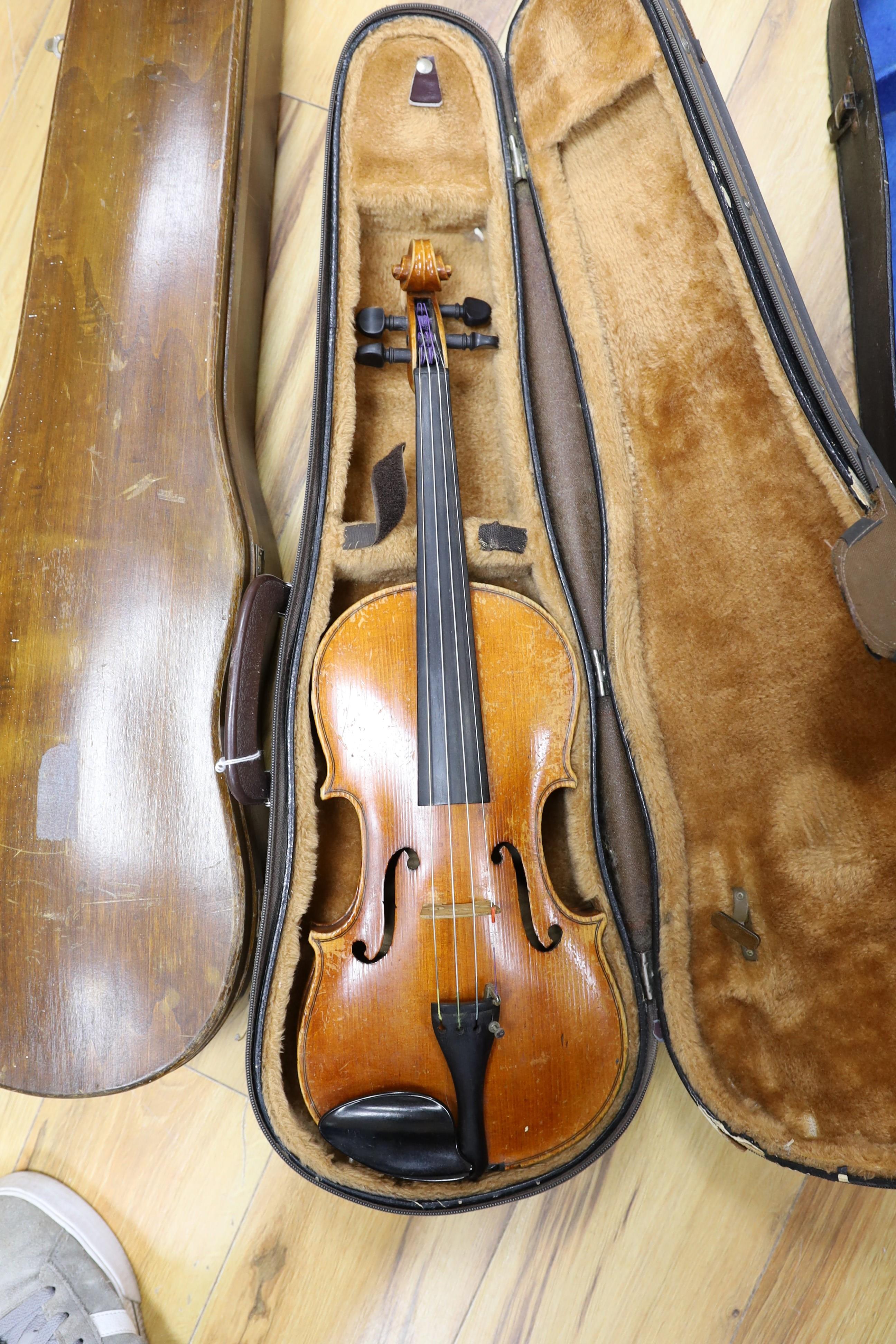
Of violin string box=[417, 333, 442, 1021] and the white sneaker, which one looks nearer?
violin string box=[417, 333, 442, 1021]

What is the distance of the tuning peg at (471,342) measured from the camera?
1.08 m

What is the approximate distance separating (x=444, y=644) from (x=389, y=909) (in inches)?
14.2

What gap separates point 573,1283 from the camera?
1.25m

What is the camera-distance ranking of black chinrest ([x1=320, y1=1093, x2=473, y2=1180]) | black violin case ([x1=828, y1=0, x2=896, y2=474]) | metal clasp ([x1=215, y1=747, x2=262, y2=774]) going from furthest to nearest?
1. black violin case ([x1=828, y1=0, x2=896, y2=474])
2. metal clasp ([x1=215, y1=747, x2=262, y2=774])
3. black chinrest ([x1=320, y1=1093, x2=473, y2=1180])

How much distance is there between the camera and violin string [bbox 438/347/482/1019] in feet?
3.09

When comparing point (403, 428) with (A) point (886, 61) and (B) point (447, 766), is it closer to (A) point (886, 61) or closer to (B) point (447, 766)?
(B) point (447, 766)

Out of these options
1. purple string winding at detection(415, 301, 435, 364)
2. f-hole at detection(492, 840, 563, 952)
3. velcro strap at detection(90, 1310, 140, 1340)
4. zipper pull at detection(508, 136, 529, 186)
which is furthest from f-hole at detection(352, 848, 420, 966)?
zipper pull at detection(508, 136, 529, 186)

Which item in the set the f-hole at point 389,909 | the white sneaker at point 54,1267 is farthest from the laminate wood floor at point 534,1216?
the f-hole at point 389,909

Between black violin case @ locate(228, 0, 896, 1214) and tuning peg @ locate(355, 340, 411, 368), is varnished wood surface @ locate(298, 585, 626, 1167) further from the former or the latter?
tuning peg @ locate(355, 340, 411, 368)

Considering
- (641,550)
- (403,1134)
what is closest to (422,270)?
(641,550)

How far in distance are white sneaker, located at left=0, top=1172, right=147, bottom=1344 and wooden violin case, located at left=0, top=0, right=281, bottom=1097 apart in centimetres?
43

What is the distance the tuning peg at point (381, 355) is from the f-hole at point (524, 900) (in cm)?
72

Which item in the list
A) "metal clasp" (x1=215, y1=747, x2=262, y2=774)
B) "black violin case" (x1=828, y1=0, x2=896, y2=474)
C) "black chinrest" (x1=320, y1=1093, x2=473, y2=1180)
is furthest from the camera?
"black violin case" (x1=828, y1=0, x2=896, y2=474)

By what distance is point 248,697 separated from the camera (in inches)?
40.7
